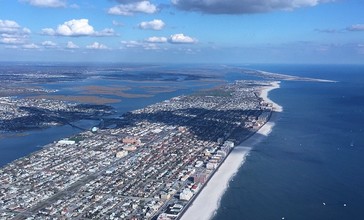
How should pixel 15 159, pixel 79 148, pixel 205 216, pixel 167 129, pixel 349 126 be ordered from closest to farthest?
pixel 205 216
pixel 15 159
pixel 79 148
pixel 167 129
pixel 349 126

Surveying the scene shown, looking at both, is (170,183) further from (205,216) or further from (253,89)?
(253,89)

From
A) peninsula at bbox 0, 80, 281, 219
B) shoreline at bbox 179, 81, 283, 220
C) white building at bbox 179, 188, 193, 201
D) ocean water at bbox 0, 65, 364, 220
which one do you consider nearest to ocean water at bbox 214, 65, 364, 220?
ocean water at bbox 0, 65, 364, 220

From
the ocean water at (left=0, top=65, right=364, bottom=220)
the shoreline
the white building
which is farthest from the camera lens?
the white building

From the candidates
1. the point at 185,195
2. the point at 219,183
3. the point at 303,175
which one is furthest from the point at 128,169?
the point at 303,175

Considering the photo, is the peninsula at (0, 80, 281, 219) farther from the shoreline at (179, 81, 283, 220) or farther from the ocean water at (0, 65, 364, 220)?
the ocean water at (0, 65, 364, 220)

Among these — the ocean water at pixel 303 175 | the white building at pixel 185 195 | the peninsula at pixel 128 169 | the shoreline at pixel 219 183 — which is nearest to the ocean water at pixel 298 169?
the ocean water at pixel 303 175

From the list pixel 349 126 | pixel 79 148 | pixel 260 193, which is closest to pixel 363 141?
pixel 349 126

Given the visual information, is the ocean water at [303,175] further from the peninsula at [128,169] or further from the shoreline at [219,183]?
the peninsula at [128,169]
